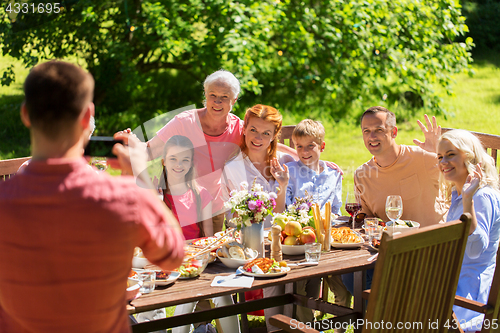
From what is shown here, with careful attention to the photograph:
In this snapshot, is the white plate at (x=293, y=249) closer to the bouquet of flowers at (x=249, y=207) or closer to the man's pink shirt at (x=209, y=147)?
the bouquet of flowers at (x=249, y=207)

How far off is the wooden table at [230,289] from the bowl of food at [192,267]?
30mm

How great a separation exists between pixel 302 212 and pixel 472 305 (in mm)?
1055

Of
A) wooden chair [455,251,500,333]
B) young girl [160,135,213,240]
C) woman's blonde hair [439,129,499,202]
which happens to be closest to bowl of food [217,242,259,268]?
young girl [160,135,213,240]

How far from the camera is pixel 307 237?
289 centimetres

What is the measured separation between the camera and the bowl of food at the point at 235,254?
2.65 metres

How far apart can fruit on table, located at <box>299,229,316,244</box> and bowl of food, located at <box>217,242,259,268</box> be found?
315mm

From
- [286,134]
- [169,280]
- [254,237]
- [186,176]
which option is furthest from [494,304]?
[286,134]

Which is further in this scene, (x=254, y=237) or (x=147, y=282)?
(x=254, y=237)

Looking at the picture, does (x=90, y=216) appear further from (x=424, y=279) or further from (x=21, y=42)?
(x=21, y=42)

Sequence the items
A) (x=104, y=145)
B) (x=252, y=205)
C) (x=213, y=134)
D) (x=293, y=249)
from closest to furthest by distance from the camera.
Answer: (x=104, y=145) → (x=252, y=205) → (x=293, y=249) → (x=213, y=134)

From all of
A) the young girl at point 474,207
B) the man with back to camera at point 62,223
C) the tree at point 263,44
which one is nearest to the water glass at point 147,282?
the man with back to camera at point 62,223

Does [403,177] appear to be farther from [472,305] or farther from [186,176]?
[186,176]

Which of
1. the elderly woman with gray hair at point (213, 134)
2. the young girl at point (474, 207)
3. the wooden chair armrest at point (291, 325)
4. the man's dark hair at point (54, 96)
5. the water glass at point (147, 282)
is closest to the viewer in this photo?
the man's dark hair at point (54, 96)

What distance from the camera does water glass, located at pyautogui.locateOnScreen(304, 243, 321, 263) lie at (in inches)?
106
